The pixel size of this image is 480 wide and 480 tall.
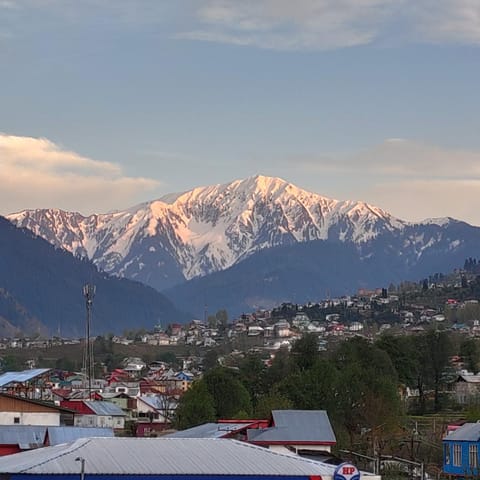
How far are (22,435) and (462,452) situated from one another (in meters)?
19.6

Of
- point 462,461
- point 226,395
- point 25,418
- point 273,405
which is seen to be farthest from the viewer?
point 226,395

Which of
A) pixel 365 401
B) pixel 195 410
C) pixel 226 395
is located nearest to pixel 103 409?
pixel 226 395

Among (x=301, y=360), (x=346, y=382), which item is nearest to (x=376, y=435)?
(x=346, y=382)

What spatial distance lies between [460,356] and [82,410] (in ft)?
203

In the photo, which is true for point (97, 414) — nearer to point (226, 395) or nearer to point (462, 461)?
point (226, 395)

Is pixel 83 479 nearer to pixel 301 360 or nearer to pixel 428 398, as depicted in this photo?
pixel 301 360

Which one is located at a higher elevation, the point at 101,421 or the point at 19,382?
the point at 19,382

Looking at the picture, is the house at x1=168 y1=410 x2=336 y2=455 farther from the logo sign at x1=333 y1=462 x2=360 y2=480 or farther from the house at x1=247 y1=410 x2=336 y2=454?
the logo sign at x1=333 y1=462 x2=360 y2=480

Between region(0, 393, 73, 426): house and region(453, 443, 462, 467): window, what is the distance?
73.3 ft

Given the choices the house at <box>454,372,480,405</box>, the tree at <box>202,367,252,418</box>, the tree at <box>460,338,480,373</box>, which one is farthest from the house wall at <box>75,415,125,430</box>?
the tree at <box>460,338,480,373</box>

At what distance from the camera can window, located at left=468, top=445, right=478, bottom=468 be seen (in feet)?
209

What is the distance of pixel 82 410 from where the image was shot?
325ft

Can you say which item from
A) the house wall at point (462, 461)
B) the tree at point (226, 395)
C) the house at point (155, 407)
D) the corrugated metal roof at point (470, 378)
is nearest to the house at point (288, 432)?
the house wall at point (462, 461)

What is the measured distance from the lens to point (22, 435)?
63.4 meters
